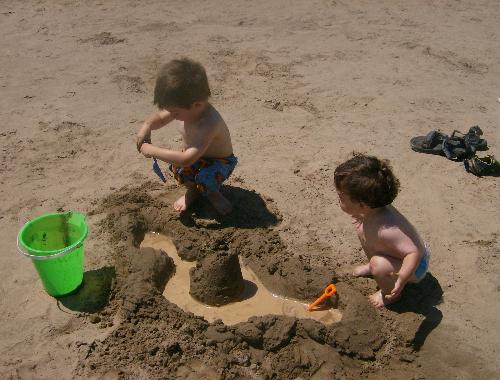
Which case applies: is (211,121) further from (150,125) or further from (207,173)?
(150,125)

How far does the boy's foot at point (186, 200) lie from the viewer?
376 cm

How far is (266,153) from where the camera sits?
454 centimetres

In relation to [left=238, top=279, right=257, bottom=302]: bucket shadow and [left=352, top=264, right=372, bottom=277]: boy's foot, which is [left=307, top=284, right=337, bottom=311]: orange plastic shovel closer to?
[left=352, top=264, right=372, bottom=277]: boy's foot

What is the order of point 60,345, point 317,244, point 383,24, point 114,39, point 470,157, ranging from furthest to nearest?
point 383,24, point 114,39, point 470,157, point 317,244, point 60,345

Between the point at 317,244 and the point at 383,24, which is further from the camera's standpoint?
the point at 383,24

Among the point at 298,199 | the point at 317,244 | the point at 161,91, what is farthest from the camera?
the point at 298,199

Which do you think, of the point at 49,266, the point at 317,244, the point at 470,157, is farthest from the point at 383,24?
the point at 49,266

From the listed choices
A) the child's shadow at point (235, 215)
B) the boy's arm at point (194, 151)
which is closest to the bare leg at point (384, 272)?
the child's shadow at point (235, 215)

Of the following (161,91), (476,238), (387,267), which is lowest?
(476,238)

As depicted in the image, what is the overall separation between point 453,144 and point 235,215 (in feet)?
6.75

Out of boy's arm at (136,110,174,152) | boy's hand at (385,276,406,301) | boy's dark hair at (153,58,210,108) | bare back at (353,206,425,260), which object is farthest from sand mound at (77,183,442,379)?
boy's dark hair at (153,58,210,108)

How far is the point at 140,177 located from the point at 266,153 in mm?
1099

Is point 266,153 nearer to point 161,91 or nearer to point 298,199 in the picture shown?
point 298,199

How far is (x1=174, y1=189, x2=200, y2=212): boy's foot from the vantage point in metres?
3.76
